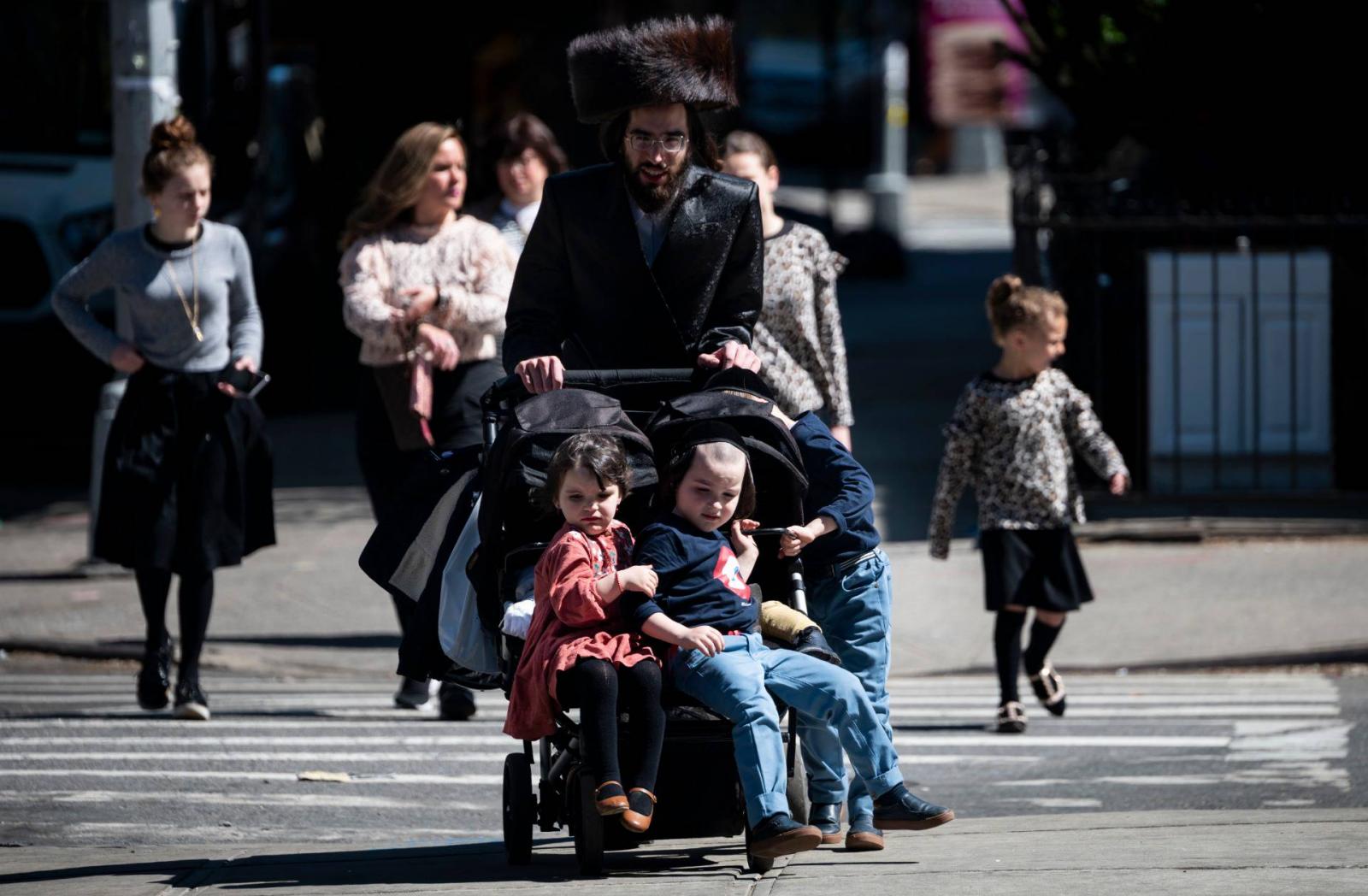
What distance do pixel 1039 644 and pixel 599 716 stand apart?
10.3 ft

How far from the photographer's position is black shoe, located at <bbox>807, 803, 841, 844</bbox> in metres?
5.64

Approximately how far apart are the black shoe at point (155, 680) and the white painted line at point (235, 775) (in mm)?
786

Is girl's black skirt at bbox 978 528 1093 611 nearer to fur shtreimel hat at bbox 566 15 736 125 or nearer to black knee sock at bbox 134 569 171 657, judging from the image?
fur shtreimel hat at bbox 566 15 736 125

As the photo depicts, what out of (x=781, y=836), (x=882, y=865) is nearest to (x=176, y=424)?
(x=882, y=865)

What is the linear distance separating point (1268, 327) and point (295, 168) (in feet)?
25.2

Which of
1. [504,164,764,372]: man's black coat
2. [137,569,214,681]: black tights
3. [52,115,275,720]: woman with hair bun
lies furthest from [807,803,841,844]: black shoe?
[137,569,214,681]: black tights

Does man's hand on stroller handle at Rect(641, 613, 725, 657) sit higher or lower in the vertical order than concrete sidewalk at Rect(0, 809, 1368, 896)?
higher

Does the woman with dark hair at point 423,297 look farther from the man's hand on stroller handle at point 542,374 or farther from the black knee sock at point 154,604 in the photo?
the man's hand on stroller handle at point 542,374

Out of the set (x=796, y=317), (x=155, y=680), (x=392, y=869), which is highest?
(x=796, y=317)

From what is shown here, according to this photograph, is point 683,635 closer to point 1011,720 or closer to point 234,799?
point 234,799

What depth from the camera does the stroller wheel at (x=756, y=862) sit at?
17.4ft

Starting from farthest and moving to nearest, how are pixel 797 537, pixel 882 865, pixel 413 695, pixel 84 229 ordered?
pixel 84 229 → pixel 413 695 → pixel 797 537 → pixel 882 865

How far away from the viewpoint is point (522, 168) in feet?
28.6

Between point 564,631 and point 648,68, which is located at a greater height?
point 648,68
